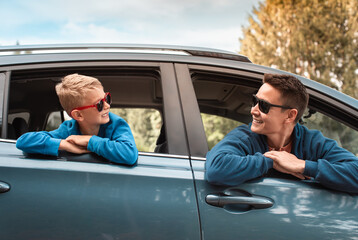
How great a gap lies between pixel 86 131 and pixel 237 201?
34.3 inches

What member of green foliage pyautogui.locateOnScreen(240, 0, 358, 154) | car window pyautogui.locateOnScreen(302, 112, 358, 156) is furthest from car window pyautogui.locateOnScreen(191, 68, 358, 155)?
green foliage pyautogui.locateOnScreen(240, 0, 358, 154)

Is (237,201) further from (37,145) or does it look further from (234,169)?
(37,145)

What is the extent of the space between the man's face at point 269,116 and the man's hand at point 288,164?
158 millimetres

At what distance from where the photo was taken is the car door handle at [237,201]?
1.47 meters

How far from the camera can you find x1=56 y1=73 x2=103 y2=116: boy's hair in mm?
1702

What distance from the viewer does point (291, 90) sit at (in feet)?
5.51

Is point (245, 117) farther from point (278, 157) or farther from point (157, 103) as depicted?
point (278, 157)

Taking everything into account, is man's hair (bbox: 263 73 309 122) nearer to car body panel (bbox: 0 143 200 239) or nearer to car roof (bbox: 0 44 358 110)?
car roof (bbox: 0 44 358 110)

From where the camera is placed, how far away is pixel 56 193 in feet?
4.74

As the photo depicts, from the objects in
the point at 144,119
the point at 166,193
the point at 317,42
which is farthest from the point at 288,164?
the point at 317,42

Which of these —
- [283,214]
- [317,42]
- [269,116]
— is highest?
[317,42]

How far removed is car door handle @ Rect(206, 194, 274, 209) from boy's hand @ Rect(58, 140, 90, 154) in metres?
0.62

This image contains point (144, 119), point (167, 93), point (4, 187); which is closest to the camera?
point (4, 187)

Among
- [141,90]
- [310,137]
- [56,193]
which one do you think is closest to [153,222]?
[56,193]
